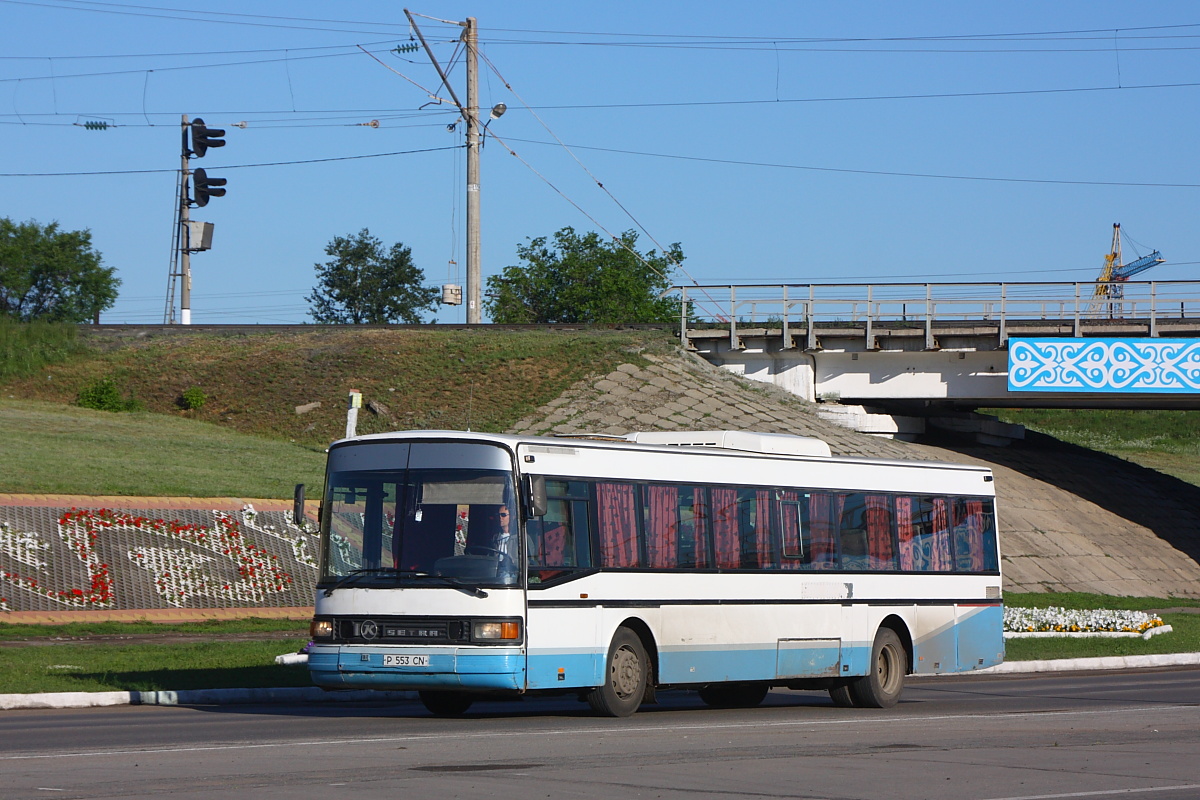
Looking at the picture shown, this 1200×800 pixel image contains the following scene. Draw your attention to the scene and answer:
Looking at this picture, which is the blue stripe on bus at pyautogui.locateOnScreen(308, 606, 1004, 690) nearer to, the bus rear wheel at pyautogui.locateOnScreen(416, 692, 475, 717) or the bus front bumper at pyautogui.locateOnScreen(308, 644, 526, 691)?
the bus front bumper at pyautogui.locateOnScreen(308, 644, 526, 691)

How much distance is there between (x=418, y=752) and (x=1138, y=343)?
107 ft

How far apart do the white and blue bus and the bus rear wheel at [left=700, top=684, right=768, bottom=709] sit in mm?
32

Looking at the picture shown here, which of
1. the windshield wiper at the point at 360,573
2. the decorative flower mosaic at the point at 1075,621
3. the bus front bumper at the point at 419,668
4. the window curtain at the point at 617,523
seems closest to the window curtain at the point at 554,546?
the window curtain at the point at 617,523

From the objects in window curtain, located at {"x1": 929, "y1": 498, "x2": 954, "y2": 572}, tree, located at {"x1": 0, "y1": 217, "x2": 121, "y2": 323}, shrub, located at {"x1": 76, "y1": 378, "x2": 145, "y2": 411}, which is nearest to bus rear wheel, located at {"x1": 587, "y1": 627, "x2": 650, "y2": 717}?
window curtain, located at {"x1": 929, "y1": 498, "x2": 954, "y2": 572}

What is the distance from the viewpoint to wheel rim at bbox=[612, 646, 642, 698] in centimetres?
1500

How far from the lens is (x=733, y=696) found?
1794cm

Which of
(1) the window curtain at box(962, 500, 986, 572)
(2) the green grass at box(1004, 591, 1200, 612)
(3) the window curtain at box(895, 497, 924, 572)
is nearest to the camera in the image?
(3) the window curtain at box(895, 497, 924, 572)

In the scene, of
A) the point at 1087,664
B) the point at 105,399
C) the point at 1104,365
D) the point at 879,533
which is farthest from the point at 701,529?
the point at 105,399

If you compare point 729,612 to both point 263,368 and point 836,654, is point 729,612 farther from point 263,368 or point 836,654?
point 263,368

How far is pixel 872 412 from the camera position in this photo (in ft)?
150

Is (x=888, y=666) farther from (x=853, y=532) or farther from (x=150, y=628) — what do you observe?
(x=150, y=628)

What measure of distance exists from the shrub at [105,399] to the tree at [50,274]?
2209 inches

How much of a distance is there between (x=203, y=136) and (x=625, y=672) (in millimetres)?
25657

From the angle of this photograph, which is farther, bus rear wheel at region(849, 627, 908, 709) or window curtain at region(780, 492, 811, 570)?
bus rear wheel at region(849, 627, 908, 709)
